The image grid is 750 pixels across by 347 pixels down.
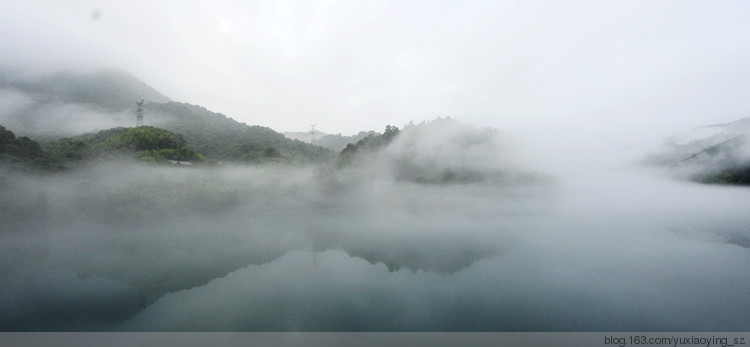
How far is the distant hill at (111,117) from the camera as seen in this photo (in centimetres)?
4062

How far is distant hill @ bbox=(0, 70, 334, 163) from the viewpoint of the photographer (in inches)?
1599

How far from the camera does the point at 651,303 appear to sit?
10.3m

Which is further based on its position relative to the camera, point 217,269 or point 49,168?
point 49,168

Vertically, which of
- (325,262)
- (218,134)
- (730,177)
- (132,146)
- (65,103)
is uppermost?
(65,103)

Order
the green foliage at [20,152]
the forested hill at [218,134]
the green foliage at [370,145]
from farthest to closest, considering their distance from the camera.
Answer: the forested hill at [218,134] < the green foliage at [370,145] < the green foliage at [20,152]

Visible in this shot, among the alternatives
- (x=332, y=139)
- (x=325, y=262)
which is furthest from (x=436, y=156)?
(x=332, y=139)

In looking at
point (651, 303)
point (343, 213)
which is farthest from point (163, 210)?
point (651, 303)

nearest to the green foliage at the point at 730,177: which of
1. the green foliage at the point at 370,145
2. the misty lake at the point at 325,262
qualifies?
the misty lake at the point at 325,262

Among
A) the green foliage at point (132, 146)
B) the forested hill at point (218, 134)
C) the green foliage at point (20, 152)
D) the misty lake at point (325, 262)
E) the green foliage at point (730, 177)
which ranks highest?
the forested hill at point (218, 134)

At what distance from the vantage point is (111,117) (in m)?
49.1

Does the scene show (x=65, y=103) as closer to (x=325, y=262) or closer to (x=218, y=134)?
(x=218, y=134)

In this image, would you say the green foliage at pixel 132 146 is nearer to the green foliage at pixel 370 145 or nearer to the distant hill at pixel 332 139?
the green foliage at pixel 370 145
